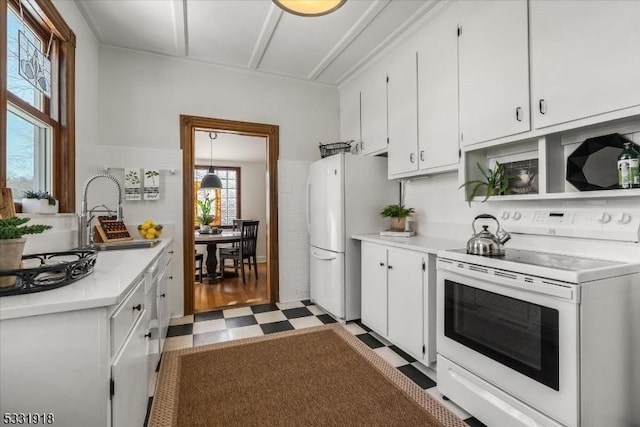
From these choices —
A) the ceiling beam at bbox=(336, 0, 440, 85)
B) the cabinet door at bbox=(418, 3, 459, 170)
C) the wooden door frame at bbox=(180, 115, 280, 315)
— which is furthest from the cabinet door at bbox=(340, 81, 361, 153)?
the cabinet door at bbox=(418, 3, 459, 170)

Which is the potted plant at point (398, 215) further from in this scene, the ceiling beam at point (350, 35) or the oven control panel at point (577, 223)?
the ceiling beam at point (350, 35)

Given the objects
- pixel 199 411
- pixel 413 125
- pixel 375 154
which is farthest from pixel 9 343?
pixel 375 154

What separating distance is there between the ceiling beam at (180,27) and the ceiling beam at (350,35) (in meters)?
1.33

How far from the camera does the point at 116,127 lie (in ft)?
9.97

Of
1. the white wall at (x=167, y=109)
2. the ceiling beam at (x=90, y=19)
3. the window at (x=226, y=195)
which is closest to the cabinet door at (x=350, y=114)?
the white wall at (x=167, y=109)

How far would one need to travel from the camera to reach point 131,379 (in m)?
1.26

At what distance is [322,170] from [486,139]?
5.56ft

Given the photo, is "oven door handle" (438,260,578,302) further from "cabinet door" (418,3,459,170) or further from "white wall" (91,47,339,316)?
"white wall" (91,47,339,316)

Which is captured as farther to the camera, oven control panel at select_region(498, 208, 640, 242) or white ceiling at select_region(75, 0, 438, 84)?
white ceiling at select_region(75, 0, 438, 84)

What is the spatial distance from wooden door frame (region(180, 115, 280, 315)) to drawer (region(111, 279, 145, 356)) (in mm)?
1833

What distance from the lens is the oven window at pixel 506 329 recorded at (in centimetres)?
133

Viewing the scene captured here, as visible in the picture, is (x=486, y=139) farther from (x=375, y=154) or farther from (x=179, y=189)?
(x=179, y=189)

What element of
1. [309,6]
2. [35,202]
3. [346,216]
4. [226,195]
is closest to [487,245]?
[346,216]

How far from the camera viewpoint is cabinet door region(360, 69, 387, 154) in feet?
10.1
